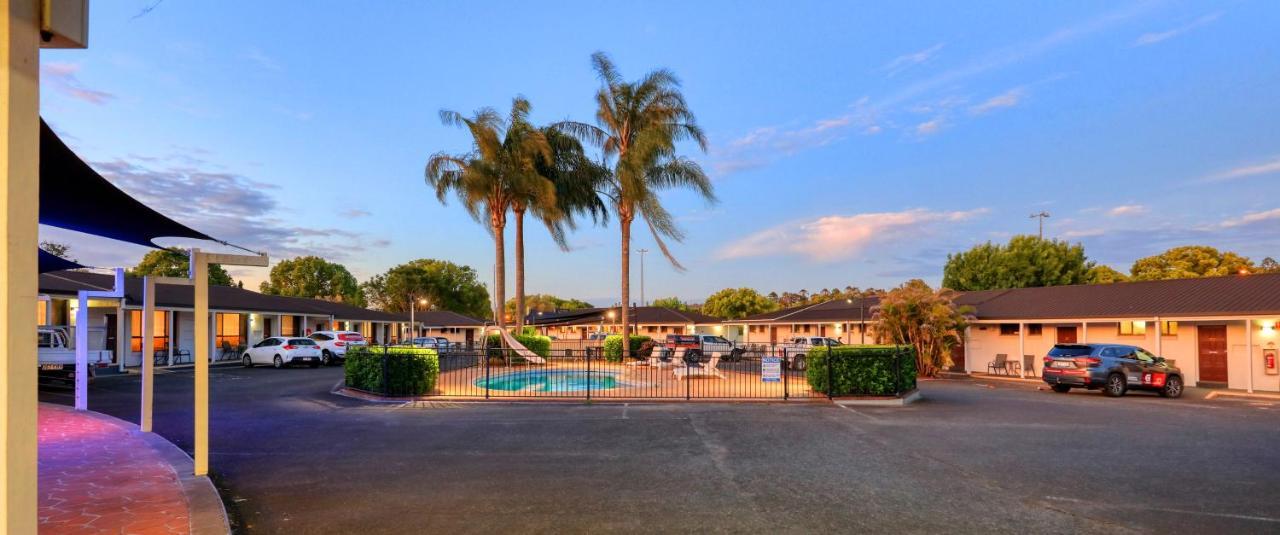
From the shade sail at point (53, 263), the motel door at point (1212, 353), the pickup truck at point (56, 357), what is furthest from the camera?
the motel door at point (1212, 353)

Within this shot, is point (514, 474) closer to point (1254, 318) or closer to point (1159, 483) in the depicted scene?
point (1159, 483)

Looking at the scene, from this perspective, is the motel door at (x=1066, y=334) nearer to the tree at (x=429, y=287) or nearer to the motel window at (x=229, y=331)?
the motel window at (x=229, y=331)

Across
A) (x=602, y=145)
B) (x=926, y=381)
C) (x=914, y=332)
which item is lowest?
(x=926, y=381)

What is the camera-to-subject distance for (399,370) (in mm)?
16281

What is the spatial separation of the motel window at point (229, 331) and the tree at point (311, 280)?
155 feet

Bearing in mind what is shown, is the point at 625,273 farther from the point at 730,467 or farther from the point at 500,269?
the point at 730,467

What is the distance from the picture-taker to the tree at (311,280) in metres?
79.6

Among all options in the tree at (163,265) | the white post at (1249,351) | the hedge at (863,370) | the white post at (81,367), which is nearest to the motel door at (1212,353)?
the white post at (1249,351)

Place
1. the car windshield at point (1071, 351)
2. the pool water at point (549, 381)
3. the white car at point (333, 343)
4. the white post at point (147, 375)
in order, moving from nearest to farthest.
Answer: the white post at point (147, 375) → the car windshield at point (1071, 351) → the pool water at point (549, 381) → the white car at point (333, 343)

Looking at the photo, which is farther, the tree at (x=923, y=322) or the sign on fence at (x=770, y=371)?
the tree at (x=923, y=322)

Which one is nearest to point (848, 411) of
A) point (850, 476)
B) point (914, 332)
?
point (850, 476)

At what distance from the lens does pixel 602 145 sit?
31484 millimetres

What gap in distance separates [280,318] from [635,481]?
35822mm

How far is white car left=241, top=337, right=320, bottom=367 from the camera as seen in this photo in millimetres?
28891
